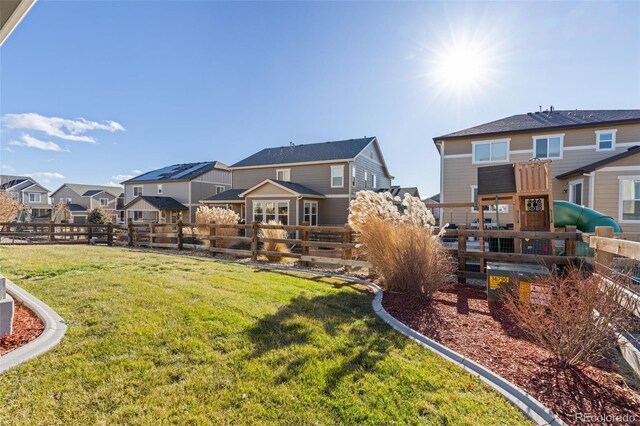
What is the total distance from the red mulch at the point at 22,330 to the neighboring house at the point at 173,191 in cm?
2723

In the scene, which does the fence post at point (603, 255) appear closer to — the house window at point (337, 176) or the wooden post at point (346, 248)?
the wooden post at point (346, 248)

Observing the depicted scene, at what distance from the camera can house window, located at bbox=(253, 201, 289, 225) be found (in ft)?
69.4

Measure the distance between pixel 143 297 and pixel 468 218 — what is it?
16.4 meters

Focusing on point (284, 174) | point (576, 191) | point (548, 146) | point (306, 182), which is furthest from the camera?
point (284, 174)

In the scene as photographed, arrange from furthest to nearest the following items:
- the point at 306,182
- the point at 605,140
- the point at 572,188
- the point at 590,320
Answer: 1. the point at 306,182
2. the point at 605,140
3. the point at 572,188
4. the point at 590,320

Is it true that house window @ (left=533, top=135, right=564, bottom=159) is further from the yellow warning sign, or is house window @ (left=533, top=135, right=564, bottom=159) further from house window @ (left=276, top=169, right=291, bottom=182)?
house window @ (left=276, top=169, right=291, bottom=182)

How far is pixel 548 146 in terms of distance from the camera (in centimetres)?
1589

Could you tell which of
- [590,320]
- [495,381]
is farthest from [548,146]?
[495,381]

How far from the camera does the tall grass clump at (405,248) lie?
16.6ft

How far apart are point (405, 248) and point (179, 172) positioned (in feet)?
112

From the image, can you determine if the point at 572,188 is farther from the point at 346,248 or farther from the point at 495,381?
the point at 495,381

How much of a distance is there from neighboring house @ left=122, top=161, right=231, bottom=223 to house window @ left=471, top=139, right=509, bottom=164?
77.0 feet

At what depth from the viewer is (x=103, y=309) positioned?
3605 millimetres

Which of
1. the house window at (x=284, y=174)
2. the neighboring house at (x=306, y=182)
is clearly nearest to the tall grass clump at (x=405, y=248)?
the neighboring house at (x=306, y=182)
